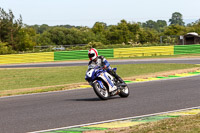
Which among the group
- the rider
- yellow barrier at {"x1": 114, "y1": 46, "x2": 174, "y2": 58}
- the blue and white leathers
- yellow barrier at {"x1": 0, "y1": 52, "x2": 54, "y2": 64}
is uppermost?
the rider

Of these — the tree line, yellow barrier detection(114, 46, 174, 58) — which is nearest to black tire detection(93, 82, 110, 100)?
yellow barrier detection(114, 46, 174, 58)

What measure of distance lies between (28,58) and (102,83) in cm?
3545

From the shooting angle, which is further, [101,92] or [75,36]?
[75,36]

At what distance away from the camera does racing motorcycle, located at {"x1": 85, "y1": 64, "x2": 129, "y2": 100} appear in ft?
38.4

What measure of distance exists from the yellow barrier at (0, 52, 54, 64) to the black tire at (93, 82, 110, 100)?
3401 centimetres

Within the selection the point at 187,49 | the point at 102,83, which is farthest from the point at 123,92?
the point at 187,49

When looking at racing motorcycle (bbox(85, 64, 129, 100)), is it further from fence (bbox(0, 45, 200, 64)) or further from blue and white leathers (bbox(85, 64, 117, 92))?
fence (bbox(0, 45, 200, 64))

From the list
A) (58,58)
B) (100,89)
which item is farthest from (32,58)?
(100,89)

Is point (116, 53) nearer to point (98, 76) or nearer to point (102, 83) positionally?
point (102, 83)

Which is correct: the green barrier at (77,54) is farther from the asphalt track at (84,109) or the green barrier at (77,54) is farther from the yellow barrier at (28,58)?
the asphalt track at (84,109)

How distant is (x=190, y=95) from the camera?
12.3 meters

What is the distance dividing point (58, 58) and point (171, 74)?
1006 inches

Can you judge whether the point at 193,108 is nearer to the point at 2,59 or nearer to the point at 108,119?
the point at 108,119

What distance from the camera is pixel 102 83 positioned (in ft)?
39.0
